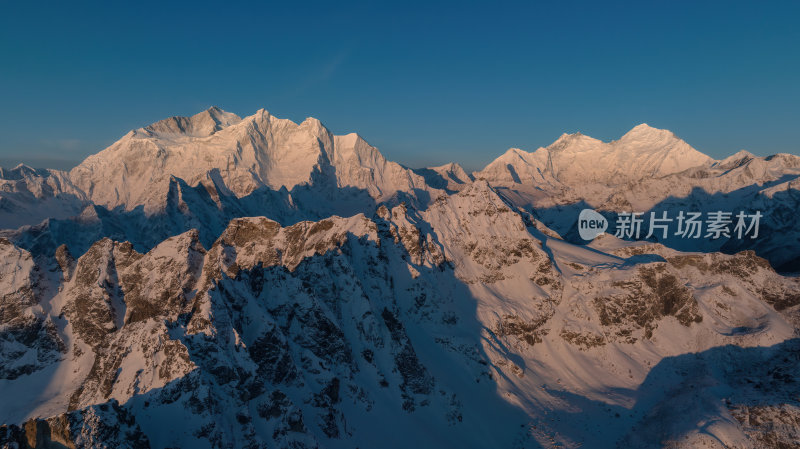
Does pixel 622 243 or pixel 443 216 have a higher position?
pixel 443 216

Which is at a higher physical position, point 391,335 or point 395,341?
point 391,335

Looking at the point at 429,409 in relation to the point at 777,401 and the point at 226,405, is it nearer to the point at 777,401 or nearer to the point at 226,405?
the point at 226,405

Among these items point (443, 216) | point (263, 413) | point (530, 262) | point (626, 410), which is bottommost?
point (626, 410)

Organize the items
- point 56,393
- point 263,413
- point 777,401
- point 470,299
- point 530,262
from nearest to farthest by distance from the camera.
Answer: point 263,413, point 56,393, point 777,401, point 470,299, point 530,262

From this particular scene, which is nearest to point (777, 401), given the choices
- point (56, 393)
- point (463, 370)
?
point (463, 370)

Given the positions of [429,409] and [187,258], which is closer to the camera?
[187,258]

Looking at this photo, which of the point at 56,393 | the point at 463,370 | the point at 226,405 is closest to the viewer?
the point at 226,405

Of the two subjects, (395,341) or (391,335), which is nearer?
(395,341)
